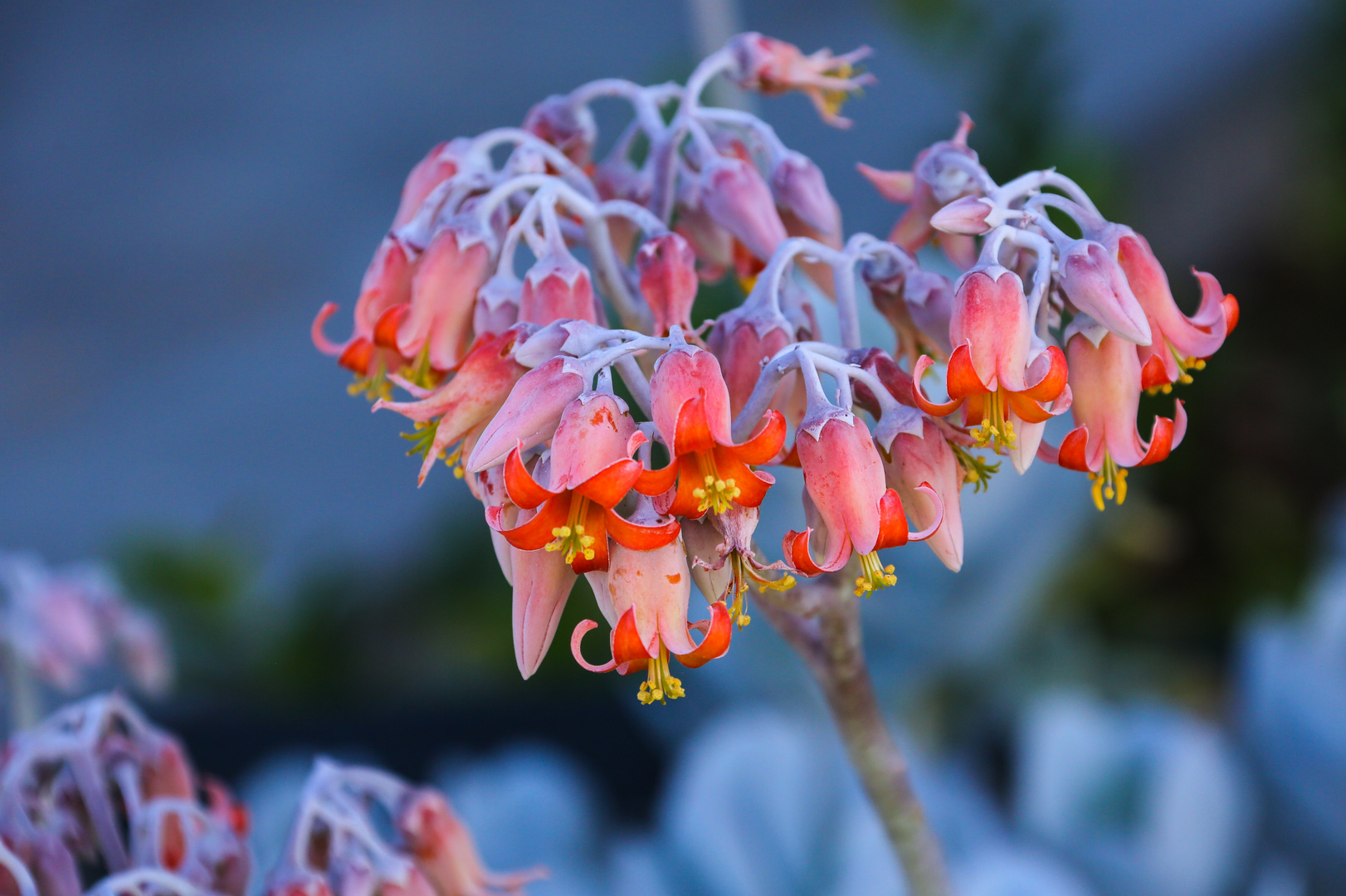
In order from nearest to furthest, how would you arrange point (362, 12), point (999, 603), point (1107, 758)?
point (1107, 758)
point (999, 603)
point (362, 12)

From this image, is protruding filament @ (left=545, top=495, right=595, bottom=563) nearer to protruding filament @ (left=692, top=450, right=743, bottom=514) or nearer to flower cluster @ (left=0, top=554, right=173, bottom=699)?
protruding filament @ (left=692, top=450, right=743, bottom=514)

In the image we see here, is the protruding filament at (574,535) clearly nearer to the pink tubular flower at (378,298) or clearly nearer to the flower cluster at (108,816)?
the pink tubular flower at (378,298)

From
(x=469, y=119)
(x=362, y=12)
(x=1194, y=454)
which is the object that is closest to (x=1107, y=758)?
(x=1194, y=454)

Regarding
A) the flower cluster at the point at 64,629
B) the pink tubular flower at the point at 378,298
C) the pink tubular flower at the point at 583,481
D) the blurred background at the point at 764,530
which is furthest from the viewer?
the blurred background at the point at 764,530

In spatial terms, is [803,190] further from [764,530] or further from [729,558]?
[764,530]

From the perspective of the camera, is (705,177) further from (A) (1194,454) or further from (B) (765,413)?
(A) (1194,454)

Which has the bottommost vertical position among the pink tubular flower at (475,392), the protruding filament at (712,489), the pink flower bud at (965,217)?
the protruding filament at (712,489)

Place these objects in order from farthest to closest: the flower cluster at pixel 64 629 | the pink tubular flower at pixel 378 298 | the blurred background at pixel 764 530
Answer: the blurred background at pixel 764 530 → the flower cluster at pixel 64 629 → the pink tubular flower at pixel 378 298

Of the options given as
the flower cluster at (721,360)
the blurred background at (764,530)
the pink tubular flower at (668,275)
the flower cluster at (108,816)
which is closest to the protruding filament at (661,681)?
the flower cluster at (721,360)

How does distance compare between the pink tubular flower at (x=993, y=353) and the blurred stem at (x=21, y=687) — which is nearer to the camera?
the pink tubular flower at (x=993, y=353)
